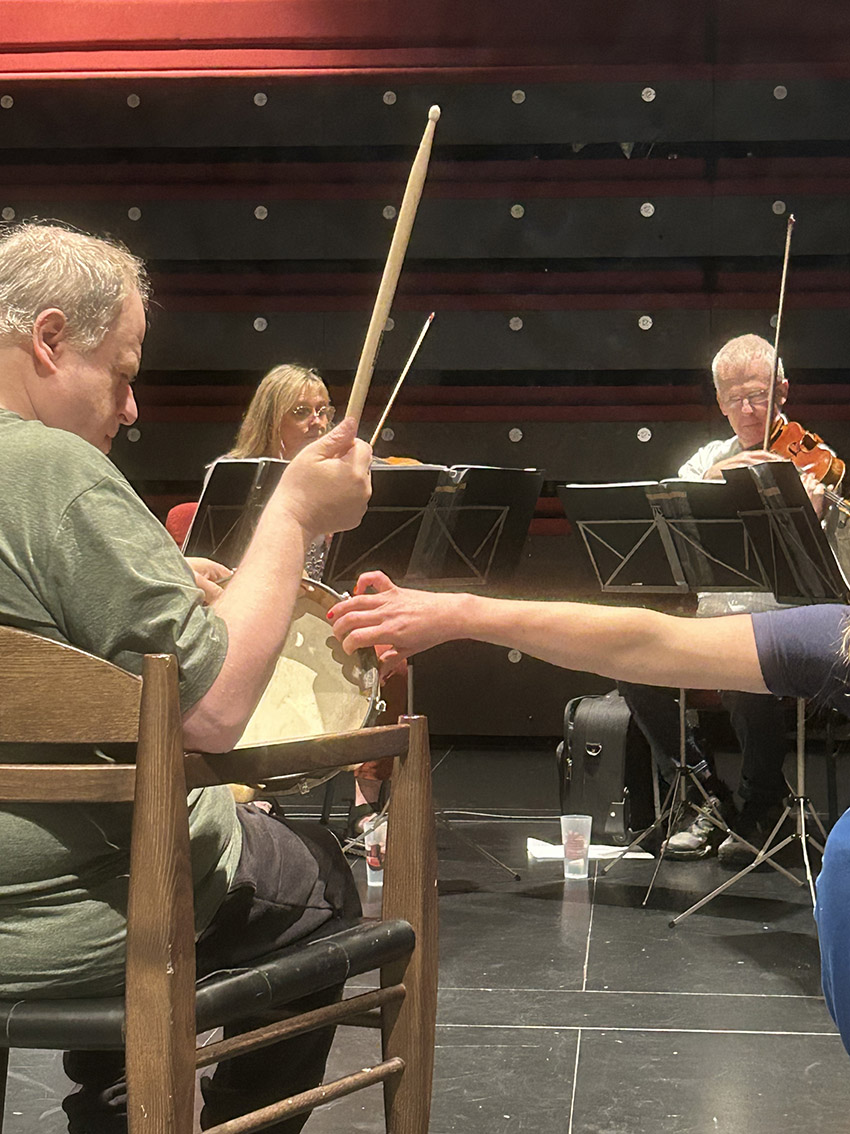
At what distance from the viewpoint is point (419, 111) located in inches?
215

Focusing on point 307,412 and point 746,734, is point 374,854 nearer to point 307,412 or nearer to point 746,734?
point 746,734

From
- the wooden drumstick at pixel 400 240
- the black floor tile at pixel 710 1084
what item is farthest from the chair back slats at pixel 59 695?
the black floor tile at pixel 710 1084

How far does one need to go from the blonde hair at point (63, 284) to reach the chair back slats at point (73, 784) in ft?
1.50

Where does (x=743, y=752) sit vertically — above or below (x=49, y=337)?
below

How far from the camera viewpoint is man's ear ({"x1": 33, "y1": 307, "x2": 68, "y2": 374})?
1.35 meters

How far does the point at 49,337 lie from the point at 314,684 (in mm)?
514

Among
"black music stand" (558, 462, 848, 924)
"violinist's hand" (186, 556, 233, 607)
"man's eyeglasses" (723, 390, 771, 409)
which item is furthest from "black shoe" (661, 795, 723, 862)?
"violinist's hand" (186, 556, 233, 607)

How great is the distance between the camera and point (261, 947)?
141 cm

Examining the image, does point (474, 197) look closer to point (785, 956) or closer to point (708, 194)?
point (708, 194)

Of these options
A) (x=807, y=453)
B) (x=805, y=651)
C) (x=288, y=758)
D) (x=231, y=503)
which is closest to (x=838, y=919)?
(x=805, y=651)

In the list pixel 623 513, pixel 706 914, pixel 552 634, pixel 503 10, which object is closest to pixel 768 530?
pixel 623 513

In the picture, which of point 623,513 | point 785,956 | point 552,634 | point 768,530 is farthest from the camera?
point 623,513

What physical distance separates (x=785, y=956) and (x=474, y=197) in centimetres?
357

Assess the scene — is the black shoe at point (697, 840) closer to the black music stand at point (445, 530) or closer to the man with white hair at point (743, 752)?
the man with white hair at point (743, 752)
